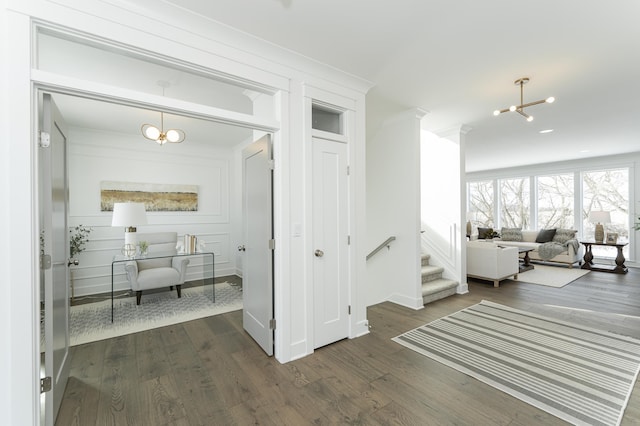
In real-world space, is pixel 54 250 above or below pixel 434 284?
above

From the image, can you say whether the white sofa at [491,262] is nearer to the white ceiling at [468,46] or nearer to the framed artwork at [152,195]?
the white ceiling at [468,46]

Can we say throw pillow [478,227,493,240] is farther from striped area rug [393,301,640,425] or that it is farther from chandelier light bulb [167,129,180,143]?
chandelier light bulb [167,129,180,143]

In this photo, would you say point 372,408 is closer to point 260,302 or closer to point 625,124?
point 260,302

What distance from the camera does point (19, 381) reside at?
148 cm

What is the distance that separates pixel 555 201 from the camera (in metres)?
8.18

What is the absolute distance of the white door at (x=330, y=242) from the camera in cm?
272

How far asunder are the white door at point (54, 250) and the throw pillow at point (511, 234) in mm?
9708

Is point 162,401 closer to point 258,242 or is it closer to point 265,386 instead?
point 265,386

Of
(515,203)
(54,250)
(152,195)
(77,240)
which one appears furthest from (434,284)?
(515,203)

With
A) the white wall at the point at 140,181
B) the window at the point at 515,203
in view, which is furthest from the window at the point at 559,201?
the white wall at the point at 140,181

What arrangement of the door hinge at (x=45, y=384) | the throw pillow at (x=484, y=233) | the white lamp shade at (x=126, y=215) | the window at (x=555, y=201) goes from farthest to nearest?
the window at (x=555, y=201) < the throw pillow at (x=484, y=233) < the white lamp shade at (x=126, y=215) < the door hinge at (x=45, y=384)

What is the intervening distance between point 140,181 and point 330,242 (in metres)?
4.16

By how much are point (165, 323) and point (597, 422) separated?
13.1 ft

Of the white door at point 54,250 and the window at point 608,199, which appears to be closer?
the white door at point 54,250
